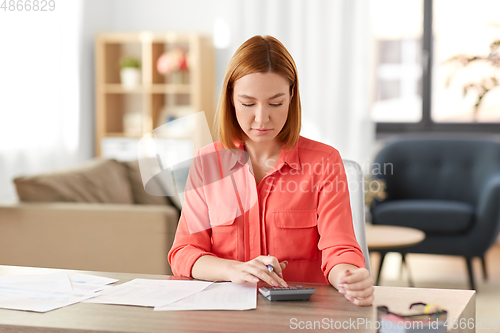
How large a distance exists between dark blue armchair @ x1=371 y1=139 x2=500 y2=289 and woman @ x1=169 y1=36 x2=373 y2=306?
219 centimetres

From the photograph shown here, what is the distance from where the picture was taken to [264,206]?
4.20 ft

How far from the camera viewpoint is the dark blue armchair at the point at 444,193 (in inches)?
128

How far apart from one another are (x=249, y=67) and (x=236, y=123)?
0.19 metres

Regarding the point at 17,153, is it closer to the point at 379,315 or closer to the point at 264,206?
the point at 264,206

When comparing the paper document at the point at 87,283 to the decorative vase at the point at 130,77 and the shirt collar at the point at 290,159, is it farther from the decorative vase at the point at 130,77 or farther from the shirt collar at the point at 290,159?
the decorative vase at the point at 130,77

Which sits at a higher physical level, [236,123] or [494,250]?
[236,123]

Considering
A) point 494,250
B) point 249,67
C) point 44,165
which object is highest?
point 249,67

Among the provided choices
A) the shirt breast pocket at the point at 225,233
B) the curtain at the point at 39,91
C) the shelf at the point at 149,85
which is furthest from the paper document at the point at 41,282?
the shelf at the point at 149,85

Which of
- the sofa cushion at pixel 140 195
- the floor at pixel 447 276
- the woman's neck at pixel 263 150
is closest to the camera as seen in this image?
the woman's neck at pixel 263 150

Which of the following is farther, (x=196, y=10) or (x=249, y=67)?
(x=196, y=10)

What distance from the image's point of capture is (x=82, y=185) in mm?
2684

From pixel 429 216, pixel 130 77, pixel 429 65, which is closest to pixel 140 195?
pixel 130 77

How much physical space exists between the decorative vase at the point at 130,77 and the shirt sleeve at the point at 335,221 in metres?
3.42

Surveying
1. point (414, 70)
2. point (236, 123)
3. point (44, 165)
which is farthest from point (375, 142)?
point (236, 123)
